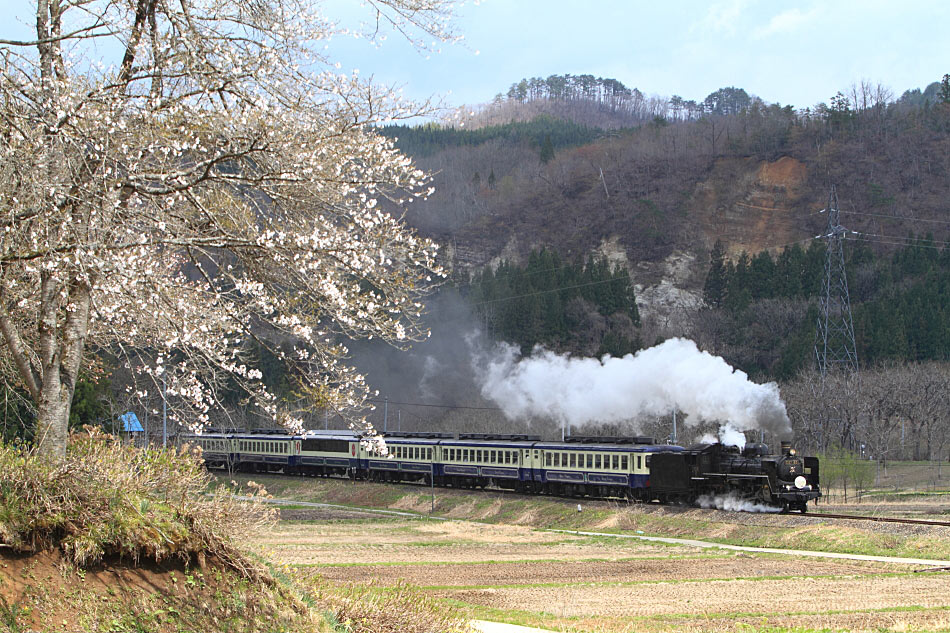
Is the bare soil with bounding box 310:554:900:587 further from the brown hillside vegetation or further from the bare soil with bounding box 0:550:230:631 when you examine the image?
the brown hillside vegetation

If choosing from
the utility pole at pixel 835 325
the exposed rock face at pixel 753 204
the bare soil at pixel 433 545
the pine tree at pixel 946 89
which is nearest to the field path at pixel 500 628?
the bare soil at pixel 433 545

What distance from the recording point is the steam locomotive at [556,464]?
31.5m

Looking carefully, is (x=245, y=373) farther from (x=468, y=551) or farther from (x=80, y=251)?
(x=468, y=551)

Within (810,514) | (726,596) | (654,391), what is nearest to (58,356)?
(726,596)

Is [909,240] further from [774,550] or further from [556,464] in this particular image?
[774,550]

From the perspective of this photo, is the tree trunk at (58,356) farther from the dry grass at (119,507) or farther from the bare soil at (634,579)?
the bare soil at (634,579)

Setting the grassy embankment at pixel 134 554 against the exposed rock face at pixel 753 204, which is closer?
the grassy embankment at pixel 134 554

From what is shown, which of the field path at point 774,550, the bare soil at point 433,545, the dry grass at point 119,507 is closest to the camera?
the dry grass at point 119,507

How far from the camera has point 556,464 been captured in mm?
A: 39531

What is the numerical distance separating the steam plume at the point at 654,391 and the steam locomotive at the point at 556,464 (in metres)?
4.14

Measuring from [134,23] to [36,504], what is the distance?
611cm

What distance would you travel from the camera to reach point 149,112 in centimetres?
1020

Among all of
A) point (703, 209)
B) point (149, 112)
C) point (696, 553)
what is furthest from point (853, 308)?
point (149, 112)

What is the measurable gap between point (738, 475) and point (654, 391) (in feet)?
45.8
